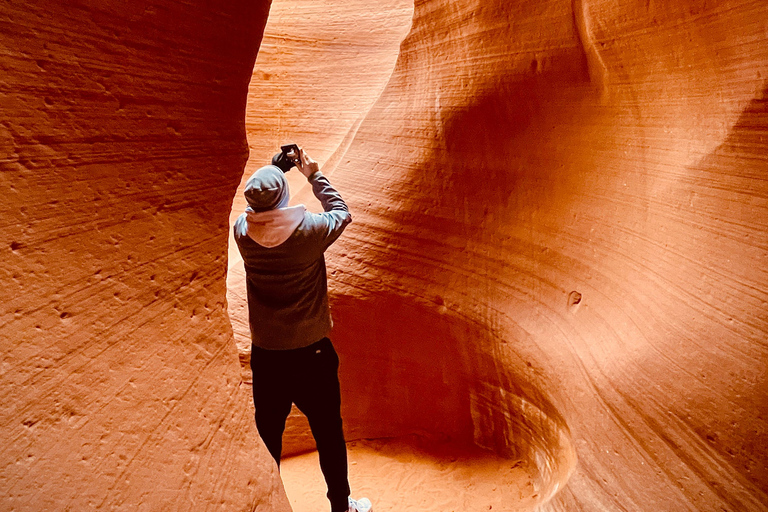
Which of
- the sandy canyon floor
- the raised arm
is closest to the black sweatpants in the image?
the raised arm

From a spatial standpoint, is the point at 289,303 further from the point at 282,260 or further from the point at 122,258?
the point at 122,258

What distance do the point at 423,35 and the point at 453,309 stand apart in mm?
1888

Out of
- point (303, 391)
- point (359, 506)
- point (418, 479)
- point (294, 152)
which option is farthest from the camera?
point (418, 479)

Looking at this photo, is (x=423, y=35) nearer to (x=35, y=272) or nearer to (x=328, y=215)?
(x=328, y=215)

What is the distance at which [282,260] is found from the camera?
82.3 inches

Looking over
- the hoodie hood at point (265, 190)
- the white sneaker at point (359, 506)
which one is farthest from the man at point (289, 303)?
the white sneaker at point (359, 506)

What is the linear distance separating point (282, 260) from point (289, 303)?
0.68 ft

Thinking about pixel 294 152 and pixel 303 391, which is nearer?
pixel 303 391

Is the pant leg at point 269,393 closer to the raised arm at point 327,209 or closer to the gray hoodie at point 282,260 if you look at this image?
the gray hoodie at point 282,260

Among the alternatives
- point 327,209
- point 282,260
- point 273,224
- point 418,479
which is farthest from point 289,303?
point 418,479

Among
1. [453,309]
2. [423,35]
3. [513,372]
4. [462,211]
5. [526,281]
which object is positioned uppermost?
[423,35]

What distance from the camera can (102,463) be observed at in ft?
4.72

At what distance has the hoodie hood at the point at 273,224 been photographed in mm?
2006

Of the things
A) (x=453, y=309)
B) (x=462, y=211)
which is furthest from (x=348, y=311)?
(x=462, y=211)
